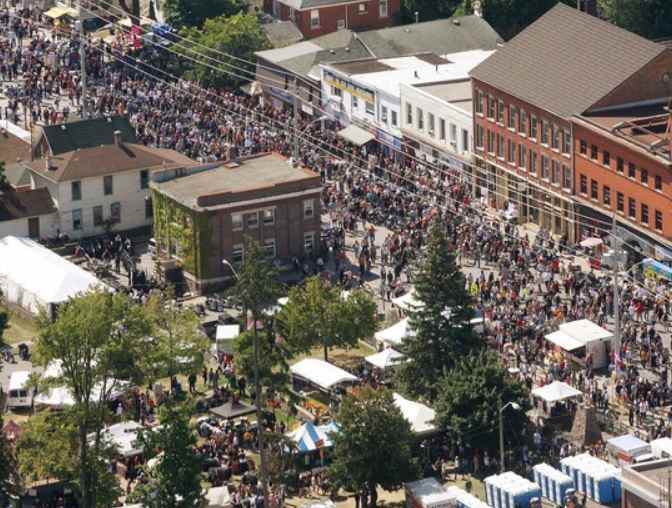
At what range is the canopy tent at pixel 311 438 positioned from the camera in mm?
107688

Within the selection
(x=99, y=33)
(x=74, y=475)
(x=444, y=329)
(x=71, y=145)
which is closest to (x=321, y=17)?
(x=99, y=33)

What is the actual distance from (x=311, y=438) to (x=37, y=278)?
27.5 m

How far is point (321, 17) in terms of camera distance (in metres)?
182

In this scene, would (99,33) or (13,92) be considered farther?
(99,33)

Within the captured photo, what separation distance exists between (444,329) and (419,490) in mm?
11578

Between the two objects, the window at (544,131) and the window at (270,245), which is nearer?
the window at (270,245)

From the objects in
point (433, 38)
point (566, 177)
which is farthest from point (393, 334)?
point (433, 38)

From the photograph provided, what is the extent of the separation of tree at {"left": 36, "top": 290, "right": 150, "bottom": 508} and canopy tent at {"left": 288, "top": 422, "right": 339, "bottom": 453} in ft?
27.0

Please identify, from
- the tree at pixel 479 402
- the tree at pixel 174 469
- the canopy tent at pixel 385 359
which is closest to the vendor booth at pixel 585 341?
the canopy tent at pixel 385 359

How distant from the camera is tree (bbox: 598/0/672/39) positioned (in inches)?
6708

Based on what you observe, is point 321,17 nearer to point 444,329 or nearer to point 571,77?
point 571,77

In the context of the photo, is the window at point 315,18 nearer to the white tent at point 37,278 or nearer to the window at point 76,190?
the window at point 76,190

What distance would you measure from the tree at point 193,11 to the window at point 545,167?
149ft

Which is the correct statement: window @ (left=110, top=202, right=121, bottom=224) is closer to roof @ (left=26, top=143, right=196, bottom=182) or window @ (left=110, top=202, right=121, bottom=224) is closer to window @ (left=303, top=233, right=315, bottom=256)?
roof @ (left=26, top=143, right=196, bottom=182)
